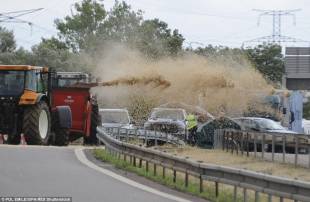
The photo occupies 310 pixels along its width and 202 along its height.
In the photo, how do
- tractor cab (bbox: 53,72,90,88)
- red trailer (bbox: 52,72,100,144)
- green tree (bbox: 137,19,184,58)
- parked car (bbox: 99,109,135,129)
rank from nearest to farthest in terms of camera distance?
red trailer (bbox: 52,72,100,144) < tractor cab (bbox: 53,72,90,88) < parked car (bbox: 99,109,135,129) < green tree (bbox: 137,19,184,58)

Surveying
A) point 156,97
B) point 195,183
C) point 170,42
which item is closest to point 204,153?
point 156,97

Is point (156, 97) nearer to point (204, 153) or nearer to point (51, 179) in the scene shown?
point (204, 153)

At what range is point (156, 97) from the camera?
32.8 meters

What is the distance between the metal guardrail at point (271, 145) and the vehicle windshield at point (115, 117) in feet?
17.4

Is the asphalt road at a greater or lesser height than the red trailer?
lesser

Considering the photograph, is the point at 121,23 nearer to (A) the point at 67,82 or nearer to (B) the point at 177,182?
(A) the point at 67,82

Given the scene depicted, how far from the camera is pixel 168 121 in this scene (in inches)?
1200

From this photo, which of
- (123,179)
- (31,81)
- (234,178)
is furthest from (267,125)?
(234,178)

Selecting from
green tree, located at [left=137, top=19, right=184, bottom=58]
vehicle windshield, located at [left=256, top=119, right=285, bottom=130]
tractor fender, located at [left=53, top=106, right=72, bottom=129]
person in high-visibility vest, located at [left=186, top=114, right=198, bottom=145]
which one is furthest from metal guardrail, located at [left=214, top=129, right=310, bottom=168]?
green tree, located at [left=137, top=19, right=184, bottom=58]

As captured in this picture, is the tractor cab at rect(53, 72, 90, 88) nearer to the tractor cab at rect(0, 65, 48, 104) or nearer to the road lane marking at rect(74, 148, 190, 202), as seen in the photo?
the tractor cab at rect(0, 65, 48, 104)

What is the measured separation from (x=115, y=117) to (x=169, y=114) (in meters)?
2.22

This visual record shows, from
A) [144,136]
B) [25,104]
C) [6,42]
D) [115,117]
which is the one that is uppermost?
[6,42]

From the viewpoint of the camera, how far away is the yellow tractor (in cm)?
2223

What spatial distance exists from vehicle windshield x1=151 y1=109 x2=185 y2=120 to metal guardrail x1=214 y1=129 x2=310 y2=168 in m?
4.64
